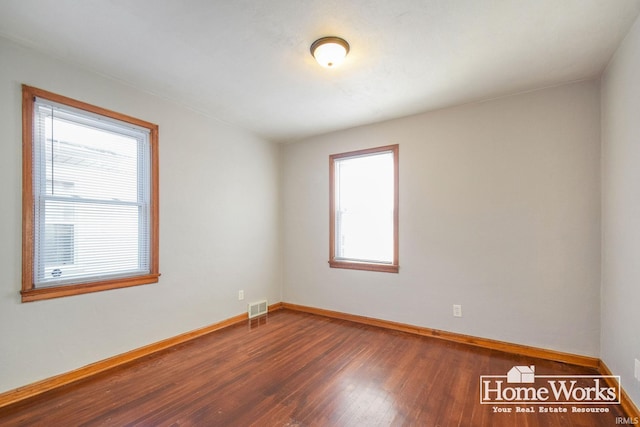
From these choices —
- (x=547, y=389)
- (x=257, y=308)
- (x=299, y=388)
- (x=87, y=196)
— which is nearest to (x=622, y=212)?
(x=547, y=389)

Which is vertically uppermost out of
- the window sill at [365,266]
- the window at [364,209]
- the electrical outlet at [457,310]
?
the window at [364,209]

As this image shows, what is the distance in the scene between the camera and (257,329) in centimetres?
357

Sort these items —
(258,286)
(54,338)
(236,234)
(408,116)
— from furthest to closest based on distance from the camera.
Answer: (258,286) → (236,234) → (408,116) → (54,338)

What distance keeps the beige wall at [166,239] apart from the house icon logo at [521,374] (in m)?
3.14

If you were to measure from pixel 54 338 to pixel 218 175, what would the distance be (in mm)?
2223

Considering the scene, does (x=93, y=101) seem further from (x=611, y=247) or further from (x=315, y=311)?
(x=611, y=247)

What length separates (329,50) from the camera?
2121 millimetres

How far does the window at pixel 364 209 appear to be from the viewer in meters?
3.69

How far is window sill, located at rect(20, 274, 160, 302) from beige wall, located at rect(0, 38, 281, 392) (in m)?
0.05

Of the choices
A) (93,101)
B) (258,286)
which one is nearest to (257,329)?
(258,286)

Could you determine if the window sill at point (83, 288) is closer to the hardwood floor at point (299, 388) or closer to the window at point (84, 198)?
the window at point (84, 198)

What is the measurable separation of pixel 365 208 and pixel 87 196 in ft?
10.1

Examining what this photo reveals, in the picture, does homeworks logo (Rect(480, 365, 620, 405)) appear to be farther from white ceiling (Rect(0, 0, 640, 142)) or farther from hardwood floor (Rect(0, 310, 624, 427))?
white ceiling (Rect(0, 0, 640, 142))

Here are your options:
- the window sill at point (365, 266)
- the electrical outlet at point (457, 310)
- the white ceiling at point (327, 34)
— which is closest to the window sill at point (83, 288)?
the white ceiling at point (327, 34)
